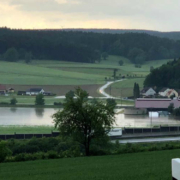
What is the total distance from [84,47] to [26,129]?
137 ft

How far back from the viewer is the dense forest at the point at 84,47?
54.0 m

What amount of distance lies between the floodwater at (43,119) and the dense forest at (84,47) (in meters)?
29.3

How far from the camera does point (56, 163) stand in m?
6.75

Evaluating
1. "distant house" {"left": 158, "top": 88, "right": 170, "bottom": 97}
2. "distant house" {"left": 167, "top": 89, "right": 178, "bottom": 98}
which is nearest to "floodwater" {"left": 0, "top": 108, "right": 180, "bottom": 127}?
"distant house" {"left": 167, "top": 89, "right": 178, "bottom": 98}

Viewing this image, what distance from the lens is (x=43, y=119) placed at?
1880 cm

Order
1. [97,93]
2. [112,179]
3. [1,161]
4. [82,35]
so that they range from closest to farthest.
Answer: [112,179] → [1,161] → [97,93] → [82,35]

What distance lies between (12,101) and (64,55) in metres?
31.0

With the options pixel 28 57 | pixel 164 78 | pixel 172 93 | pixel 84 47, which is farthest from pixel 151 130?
pixel 84 47

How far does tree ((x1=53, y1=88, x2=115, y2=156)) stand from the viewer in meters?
8.55

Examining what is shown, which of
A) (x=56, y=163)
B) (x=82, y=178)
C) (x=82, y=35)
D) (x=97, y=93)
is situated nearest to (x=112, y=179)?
Answer: (x=82, y=178)

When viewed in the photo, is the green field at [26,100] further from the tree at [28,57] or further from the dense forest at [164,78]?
the tree at [28,57]

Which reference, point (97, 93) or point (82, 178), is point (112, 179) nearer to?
point (82, 178)

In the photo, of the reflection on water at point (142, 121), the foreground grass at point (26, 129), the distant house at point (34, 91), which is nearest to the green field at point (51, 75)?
the distant house at point (34, 91)

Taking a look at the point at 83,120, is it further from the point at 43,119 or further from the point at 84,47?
the point at 84,47
